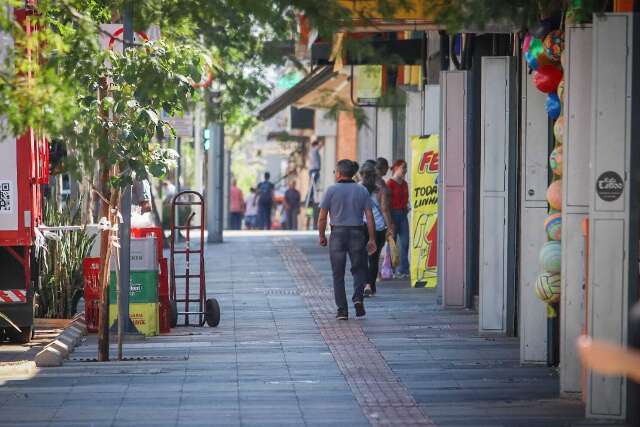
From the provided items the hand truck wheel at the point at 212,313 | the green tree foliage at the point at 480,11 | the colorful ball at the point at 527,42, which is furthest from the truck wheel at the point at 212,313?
the green tree foliage at the point at 480,11

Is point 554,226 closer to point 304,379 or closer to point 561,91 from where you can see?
point 561,91

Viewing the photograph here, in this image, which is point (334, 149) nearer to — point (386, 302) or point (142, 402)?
point (386, 302)

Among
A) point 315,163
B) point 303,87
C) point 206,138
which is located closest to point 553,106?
point 303,87

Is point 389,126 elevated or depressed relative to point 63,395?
elevated

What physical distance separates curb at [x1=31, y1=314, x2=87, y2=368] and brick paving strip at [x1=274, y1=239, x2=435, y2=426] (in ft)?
7.65

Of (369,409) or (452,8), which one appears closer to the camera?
(452,8)

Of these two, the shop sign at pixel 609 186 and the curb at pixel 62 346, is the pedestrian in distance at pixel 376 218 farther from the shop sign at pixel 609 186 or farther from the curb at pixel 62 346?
the shop sign at pixel 609 186

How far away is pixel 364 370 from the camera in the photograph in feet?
36.1

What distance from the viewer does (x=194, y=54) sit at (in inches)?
440

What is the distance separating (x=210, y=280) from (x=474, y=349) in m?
9.16

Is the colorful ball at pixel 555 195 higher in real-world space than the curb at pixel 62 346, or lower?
higher

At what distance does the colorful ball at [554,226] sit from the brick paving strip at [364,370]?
5.16 feet

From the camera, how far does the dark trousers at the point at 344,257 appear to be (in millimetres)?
15102

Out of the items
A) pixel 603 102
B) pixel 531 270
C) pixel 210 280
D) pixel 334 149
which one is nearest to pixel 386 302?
pixel 210 280
